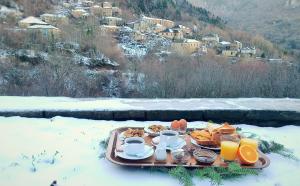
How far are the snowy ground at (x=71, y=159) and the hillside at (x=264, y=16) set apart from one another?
3655cm

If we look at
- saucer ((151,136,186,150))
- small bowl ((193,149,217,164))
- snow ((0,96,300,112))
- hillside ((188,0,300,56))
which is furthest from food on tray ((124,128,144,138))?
hillside ((188,0,300,56))

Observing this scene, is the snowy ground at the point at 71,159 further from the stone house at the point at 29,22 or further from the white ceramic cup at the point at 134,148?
the stone house at the point at 29,22

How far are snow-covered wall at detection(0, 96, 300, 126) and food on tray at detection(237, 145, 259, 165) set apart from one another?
0.90 m

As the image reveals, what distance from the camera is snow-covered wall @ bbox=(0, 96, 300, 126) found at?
2477mm

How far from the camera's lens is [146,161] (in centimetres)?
164

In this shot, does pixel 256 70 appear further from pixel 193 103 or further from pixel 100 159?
pixel 100 159

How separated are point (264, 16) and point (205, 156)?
50146mm

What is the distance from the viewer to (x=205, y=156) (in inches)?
64.8

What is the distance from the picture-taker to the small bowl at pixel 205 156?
5.27 feet

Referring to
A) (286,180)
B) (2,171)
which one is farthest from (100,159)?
→ (286,180)

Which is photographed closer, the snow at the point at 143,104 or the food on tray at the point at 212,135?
the food on tray at the point at 212,135

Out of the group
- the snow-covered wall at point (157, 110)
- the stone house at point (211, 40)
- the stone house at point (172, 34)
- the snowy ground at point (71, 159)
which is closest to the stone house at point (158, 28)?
the stone house at point (172, 34)

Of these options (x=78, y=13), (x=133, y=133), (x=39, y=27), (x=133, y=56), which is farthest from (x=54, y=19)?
(x=133, y=133)

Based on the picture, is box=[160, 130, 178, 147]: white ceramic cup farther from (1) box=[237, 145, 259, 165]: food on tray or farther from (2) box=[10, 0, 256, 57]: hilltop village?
(2) box=[10, 0, 256, 57]: hilltop village
